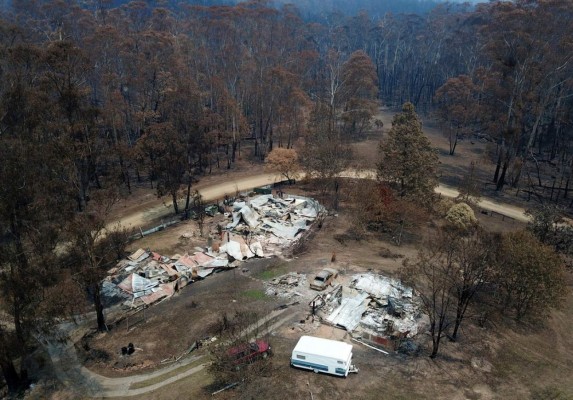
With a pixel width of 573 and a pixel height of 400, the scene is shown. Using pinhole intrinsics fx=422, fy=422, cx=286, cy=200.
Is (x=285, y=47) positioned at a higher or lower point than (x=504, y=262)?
higher

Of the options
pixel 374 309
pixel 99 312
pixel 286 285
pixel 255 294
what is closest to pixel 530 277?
pixel 374 309

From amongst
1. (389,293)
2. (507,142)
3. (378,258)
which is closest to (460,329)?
(389,293)

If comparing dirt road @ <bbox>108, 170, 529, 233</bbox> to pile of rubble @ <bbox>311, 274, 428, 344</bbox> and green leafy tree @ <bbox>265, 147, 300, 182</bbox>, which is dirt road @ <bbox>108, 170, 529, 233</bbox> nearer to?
green leafy tree @ <bbox>265, 147, 300, 182</bbox>

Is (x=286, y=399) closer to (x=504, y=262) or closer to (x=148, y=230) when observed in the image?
(x=504, y=262)

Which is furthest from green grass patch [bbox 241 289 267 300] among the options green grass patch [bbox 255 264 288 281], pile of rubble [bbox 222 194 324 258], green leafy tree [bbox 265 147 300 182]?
green leafy tree [bbox 265 147 300 182]

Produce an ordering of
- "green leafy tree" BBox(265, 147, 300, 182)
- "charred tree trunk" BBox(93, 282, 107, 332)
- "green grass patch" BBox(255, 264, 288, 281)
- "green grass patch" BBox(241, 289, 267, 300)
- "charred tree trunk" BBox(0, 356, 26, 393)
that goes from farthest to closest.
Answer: "green leafy tree" BBox(265, 147, 300, 182) < "green grass patch" BBox(255, 264, 288, 281) < "green grass patch" BBox(241, 289, 267, 300) < "charred tree trunk" BBox(93, 282, 107, 332) < "charred tree trunk" BBox(0, 356, 26, 393)

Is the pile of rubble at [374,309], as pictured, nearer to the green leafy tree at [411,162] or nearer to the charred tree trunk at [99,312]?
the green leafy tree at [411,162]
